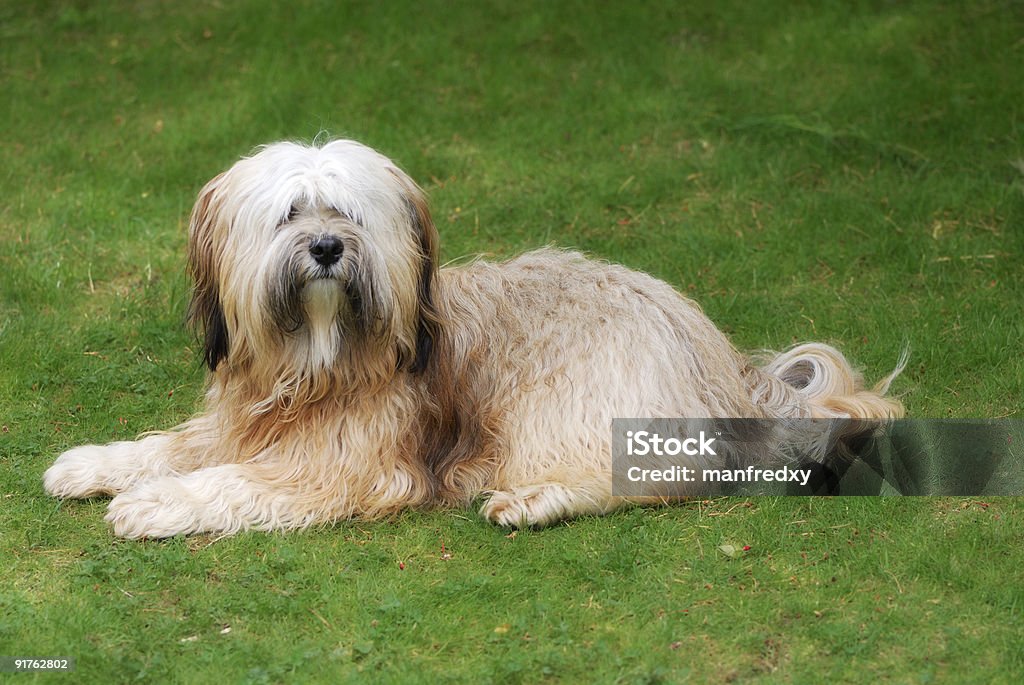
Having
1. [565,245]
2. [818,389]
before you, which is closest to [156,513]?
[818,389]

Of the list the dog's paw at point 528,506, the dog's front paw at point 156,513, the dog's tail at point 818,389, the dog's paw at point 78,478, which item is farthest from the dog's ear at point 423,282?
the dog's tail at point 818,389

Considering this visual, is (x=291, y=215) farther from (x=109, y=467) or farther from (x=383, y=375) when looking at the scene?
(x=109, y=467)

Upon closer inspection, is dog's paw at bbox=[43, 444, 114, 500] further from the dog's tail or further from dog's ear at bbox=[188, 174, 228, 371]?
the dog's tail

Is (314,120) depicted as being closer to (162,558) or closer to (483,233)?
(483,233)

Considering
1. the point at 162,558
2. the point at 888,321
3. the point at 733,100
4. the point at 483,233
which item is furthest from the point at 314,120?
the point at 162,558

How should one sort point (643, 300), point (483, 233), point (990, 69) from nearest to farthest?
point (643, 300) → point (483, 233) → point (990, 69)

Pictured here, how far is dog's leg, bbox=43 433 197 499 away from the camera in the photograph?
5285 mm

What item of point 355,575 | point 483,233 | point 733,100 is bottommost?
point 355,575

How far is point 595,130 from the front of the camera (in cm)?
865

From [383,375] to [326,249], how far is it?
595 mm

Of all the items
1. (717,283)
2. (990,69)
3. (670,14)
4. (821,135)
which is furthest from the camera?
(670,14)

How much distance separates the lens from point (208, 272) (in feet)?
16.5

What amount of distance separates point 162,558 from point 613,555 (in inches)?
61.4

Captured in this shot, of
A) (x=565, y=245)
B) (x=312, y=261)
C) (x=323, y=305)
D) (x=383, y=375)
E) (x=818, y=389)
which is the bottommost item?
(x=818, y=389)
